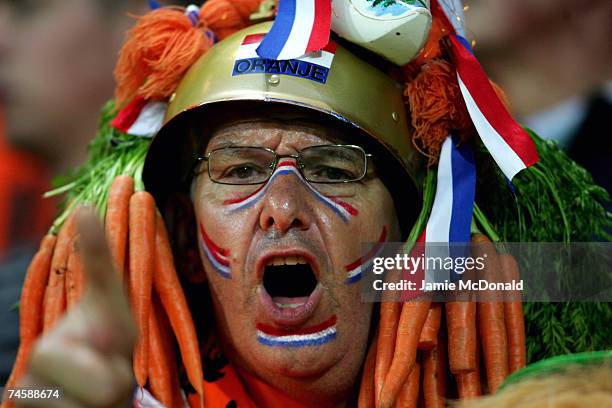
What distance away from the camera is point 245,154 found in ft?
9.16

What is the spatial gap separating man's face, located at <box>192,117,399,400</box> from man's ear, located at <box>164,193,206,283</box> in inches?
7.4

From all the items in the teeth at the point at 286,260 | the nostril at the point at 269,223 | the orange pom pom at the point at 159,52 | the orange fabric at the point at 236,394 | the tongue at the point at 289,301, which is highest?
the orange pom pom at the point at 159,52

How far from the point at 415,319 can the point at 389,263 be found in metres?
A: 0.20

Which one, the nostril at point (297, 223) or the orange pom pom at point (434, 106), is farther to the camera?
the orange pom pom at point (434, 106)

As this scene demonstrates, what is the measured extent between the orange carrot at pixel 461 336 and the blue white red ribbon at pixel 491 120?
40 cm

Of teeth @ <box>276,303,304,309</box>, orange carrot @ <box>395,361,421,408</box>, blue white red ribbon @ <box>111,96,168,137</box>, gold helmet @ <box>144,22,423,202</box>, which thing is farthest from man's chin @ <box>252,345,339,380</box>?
blue white red ribbon @ <box>111,96,168,137</box>

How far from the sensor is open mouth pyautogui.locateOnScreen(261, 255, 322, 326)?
2.65 m

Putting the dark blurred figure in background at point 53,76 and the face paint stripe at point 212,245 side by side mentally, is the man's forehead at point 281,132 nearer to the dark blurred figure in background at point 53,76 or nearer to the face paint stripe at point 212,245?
the face paint stripe at point 212,245

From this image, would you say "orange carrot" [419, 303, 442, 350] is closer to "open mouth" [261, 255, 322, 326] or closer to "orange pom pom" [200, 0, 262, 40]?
"open mouth" [261, 255, 322, 326]

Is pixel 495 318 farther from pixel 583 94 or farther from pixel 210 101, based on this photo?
pixel 583 94

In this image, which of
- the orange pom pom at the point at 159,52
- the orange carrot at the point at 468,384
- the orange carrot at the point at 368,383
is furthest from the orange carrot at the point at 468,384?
the orange pom pom at the point at 159,52

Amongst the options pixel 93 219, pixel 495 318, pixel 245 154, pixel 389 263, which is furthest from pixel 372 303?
pixel 93 219

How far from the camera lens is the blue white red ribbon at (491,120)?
9.02ft

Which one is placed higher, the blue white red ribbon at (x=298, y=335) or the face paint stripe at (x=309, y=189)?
the face paint stripe at (x=309, y=189)
